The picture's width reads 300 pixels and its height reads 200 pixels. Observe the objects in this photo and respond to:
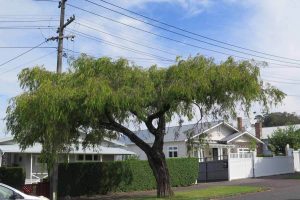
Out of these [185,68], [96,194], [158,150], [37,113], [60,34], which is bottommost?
[96,194]

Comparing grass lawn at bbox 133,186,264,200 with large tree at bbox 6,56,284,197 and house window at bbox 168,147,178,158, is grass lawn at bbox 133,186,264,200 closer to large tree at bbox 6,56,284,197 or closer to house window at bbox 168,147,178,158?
large tree at bbox 6,56,284,197

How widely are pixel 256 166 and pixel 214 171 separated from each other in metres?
3.75

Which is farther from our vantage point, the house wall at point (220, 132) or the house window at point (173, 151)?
the house wall at point (220, 132)

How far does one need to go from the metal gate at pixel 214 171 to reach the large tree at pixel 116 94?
1552cm

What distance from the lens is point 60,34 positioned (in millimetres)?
24578

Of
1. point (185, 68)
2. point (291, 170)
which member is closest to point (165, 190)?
point (185, 68)

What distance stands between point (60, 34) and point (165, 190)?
9.39 metres

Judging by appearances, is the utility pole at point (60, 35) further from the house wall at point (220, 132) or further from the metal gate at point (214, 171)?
the house wall at point (220, 132)

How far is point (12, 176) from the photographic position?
24.3 m

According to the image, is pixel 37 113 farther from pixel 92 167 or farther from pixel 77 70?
pixel 92 167

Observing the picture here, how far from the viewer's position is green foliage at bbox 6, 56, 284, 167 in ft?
63.4

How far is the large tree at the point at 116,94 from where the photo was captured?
19.3 m

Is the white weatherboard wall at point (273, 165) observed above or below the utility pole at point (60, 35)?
below

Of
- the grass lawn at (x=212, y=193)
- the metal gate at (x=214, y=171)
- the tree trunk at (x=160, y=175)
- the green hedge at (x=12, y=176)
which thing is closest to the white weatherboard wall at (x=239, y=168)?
the metal gate at (x=214, y=171)
